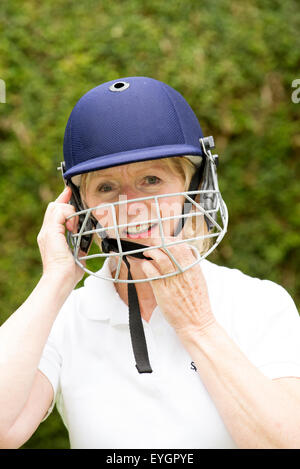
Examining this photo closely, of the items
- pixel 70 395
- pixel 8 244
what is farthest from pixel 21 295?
pixel 70 395

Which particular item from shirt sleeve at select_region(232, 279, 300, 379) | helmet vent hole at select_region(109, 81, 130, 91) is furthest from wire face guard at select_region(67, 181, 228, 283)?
helmet vent hole at select_region(109, 81, 130, 91)

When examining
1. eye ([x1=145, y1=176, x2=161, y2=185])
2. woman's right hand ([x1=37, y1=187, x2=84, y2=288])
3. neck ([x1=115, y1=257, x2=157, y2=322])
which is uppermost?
eye ([x1=145, y1=176, x2=161, y2=185])

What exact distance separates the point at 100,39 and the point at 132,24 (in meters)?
0.24

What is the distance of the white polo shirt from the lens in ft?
5.07

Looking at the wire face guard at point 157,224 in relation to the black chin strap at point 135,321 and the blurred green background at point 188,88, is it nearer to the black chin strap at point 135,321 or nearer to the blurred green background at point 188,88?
the black chin strap at point 135,321

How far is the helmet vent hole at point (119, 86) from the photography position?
1.73 m

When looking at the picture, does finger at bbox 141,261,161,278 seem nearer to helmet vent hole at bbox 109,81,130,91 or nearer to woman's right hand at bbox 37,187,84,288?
woman's right hand at bbox 37,187,84,288

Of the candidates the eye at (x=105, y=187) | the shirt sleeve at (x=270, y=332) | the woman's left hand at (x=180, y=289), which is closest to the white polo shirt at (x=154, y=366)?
the shirt sleeve at (x=270, y=332)

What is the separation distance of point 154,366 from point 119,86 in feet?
2.88

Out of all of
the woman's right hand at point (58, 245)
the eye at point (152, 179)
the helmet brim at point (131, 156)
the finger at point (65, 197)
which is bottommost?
the woman's right hand at point (58, 245)

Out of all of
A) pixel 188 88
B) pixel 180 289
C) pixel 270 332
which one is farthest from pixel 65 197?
pixel 188 88

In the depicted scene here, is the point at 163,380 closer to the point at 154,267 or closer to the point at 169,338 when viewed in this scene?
the point at 169,338

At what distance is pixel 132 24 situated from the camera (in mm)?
3713

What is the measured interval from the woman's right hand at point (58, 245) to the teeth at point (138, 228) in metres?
0.20
